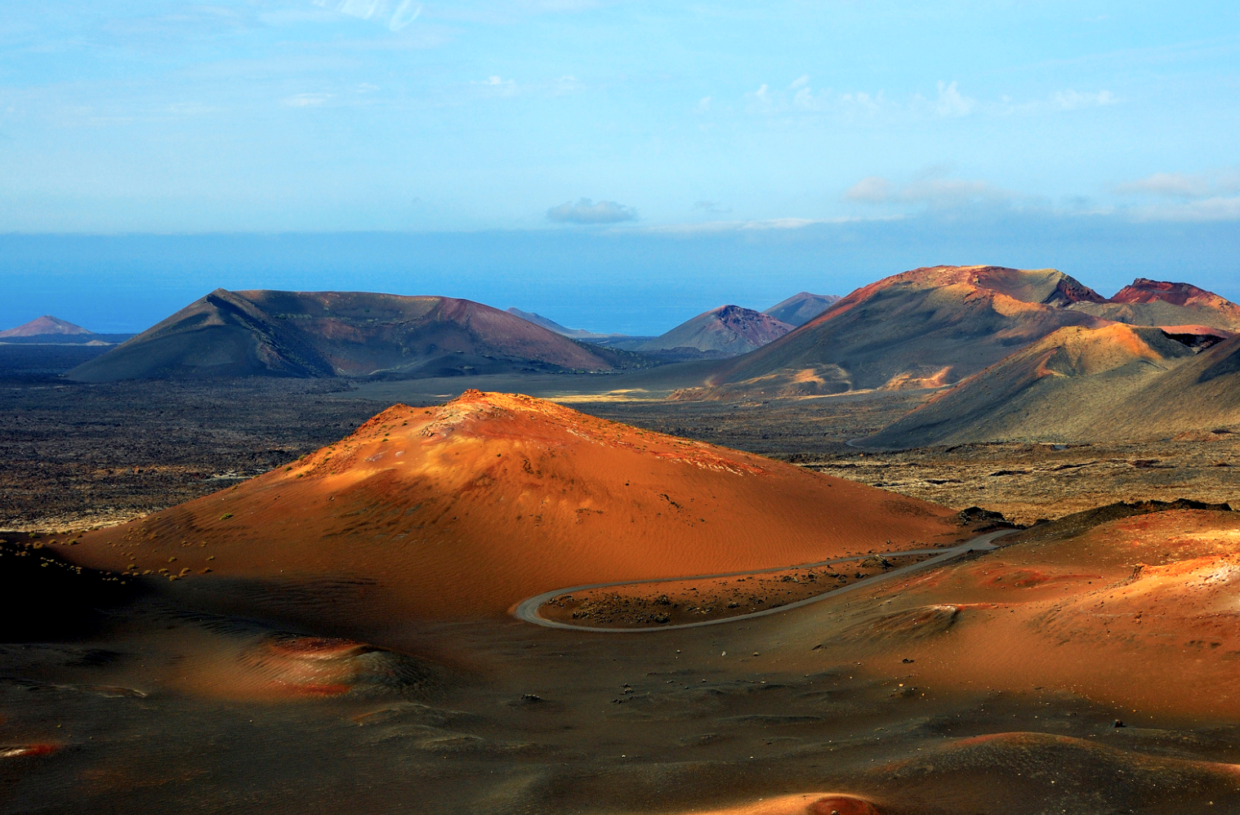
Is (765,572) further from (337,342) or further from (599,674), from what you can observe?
(337,342)

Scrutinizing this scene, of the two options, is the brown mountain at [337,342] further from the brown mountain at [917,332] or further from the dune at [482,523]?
the dune at [482,523]

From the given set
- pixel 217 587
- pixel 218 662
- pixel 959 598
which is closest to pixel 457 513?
pixel 217 587

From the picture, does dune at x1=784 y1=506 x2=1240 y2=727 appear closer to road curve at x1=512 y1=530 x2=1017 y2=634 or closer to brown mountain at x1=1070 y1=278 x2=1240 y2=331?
road curve at x1=512 y1=530 x2=1017 y2=634

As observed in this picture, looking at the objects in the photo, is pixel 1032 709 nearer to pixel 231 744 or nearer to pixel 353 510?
pixel 231 744

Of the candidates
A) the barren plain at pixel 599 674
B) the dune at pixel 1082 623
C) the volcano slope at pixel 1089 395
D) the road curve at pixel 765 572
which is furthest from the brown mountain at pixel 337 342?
the dune at pixel 1082 623

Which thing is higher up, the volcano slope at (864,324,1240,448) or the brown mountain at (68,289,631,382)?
the brown mountain at (68,289,631,382)

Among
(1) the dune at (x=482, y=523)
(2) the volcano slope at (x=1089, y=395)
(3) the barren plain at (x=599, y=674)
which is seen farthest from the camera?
(2) the volcano slope at (x=1089, y=395)

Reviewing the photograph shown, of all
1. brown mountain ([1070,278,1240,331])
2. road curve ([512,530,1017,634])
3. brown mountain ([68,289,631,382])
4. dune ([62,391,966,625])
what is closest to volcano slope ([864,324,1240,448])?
dune ([62,391,966,625])
